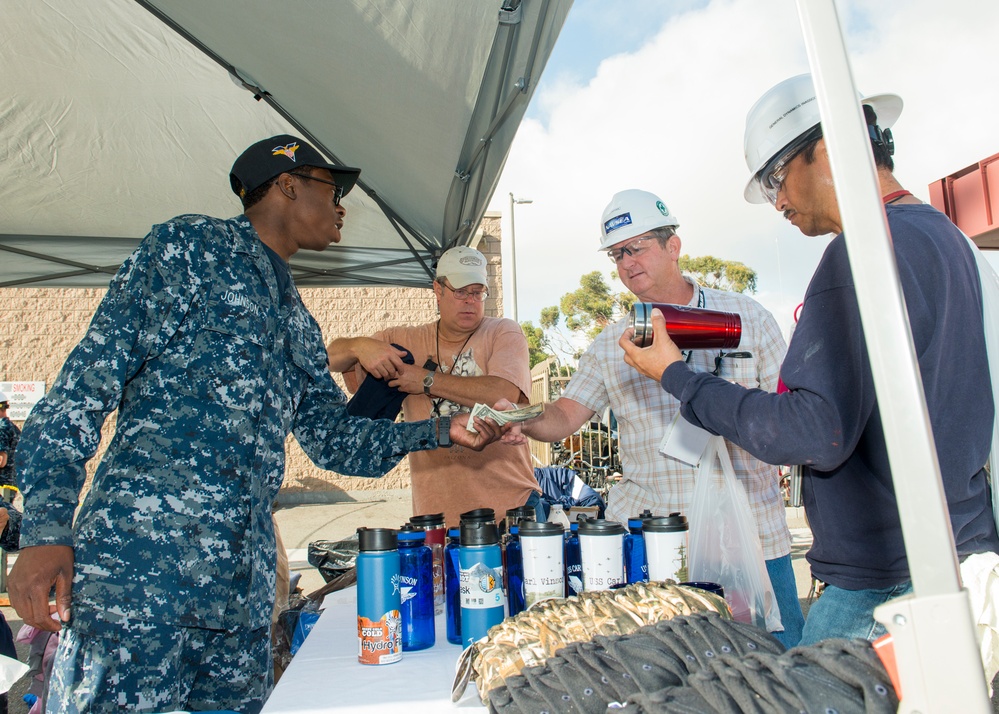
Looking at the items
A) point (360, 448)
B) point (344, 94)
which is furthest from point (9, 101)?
point (360, 448)

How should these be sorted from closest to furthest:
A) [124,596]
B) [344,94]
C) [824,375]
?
[824,375], [124,596], [344,94]

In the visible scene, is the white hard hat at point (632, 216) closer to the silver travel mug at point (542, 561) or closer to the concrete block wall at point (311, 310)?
the silver travel mug at point (542, 561)

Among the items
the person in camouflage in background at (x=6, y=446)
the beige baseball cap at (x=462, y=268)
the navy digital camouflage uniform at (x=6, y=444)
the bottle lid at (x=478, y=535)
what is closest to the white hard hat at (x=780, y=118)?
the bottle lid at (x=478, y=535)

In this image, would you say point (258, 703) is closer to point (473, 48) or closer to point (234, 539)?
point (234, 539)

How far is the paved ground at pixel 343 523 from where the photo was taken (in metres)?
6.64

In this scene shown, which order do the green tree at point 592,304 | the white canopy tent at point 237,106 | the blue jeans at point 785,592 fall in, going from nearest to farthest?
the blue jeans at point 785,592 < the white canopy tent at point 237,106 < the green tree at point 592,304

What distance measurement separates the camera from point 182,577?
5.40 ft

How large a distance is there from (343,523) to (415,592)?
942 centimetres

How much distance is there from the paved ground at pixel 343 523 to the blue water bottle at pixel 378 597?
4265mm

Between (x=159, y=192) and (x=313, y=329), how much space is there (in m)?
2.55

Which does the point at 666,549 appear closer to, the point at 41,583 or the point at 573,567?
the point at 573,567

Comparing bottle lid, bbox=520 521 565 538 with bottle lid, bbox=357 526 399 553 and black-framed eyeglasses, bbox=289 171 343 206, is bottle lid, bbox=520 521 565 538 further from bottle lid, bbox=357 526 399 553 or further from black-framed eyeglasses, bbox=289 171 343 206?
black-framed eyeglasses, bbox=289 171 343 206

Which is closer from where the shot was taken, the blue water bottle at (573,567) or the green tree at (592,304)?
the blue water bottle at (573,567)

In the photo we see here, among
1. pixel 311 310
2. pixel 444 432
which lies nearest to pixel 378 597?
pixel 444 432
